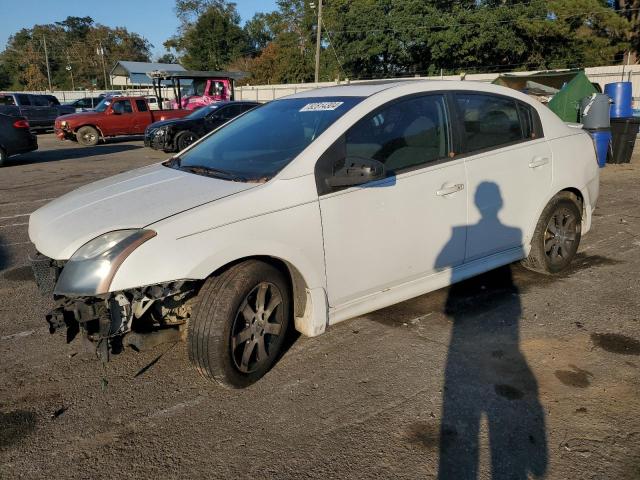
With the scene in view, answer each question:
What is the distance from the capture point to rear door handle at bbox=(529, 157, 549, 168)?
4.29m

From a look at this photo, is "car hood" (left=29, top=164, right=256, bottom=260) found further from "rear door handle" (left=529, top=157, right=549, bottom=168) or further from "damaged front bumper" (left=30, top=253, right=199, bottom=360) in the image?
"rear door handle" (left=529, top=157, right=549, bottom=168)

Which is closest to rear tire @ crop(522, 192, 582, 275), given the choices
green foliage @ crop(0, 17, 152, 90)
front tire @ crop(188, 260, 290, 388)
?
front tire @ crop(188, 260, 290, 388)

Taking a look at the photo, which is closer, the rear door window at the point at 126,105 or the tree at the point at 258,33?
the rear door window at the point at 126,105

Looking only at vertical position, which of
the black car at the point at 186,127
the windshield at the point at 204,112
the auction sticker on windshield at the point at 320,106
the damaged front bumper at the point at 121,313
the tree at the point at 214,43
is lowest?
the damaged front bumper at the point at 121,313

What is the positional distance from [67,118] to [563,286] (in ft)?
62.0

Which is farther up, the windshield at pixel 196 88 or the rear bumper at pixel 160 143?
the windshield at pixel 196 88

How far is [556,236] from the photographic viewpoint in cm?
472

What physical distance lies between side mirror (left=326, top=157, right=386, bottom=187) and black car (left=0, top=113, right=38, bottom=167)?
43.0 ft

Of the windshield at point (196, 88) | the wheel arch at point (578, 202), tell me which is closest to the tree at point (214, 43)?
the windshield at point (196, 88)

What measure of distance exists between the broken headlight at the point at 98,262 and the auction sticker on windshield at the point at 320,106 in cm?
151

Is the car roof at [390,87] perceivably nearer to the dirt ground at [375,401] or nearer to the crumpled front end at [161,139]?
the dirt ground at [375,401]

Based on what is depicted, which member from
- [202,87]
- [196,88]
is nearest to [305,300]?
[202,87]

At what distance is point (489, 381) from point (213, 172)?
2120 millimetres

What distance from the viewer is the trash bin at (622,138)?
11.5 metres
